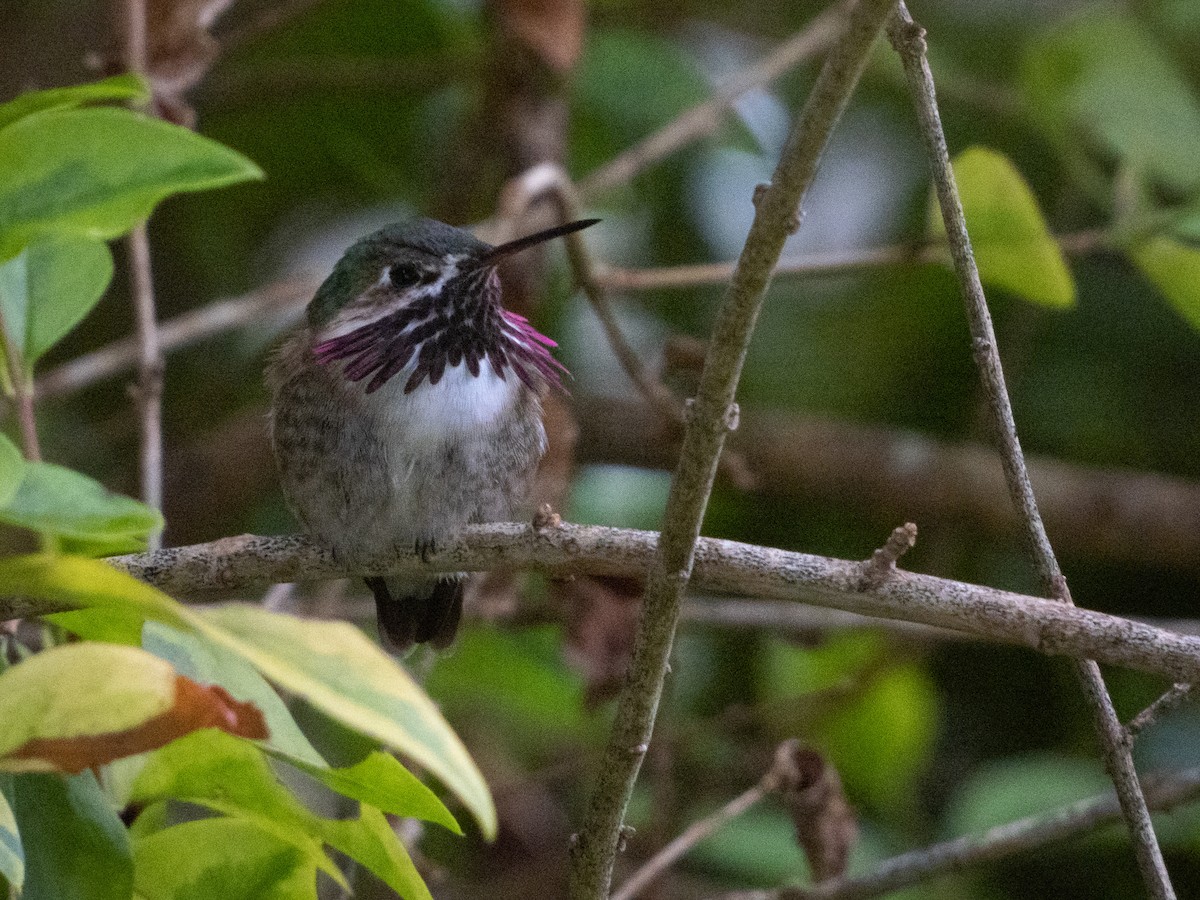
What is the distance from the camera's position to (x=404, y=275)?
3.01 m

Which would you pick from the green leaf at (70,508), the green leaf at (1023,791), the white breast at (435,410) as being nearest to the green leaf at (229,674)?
the green leaf at (70,508)

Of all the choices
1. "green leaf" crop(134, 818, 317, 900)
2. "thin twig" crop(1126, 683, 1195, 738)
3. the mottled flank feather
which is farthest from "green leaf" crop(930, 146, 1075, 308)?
"green leaf" crop(134, 818, 317, 900)

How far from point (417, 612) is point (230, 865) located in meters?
1.57

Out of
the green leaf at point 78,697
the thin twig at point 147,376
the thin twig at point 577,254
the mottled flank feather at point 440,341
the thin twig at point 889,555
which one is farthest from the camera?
the thin twig at point 577,254

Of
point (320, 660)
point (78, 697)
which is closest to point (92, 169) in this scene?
point (78, 697)

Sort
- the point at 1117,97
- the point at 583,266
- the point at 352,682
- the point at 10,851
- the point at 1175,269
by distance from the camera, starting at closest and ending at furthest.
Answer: the point at 352,682
the point at 10,851
the point at 1175,269
the point at 583,266
the point at 1117,97

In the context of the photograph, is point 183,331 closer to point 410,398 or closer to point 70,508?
point 410,398

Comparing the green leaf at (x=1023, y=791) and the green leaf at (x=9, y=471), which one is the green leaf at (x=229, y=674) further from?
the green leaf at (x=1023, y=791)

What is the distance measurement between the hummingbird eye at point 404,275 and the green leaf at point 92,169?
4.56 feet

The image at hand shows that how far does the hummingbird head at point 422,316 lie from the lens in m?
2.87

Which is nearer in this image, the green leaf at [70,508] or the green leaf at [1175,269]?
the green leaf at [70,508]

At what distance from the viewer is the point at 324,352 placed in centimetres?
288

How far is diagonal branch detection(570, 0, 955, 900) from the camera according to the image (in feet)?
4.12

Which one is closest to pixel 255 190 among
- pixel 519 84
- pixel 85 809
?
pixel 519 84
